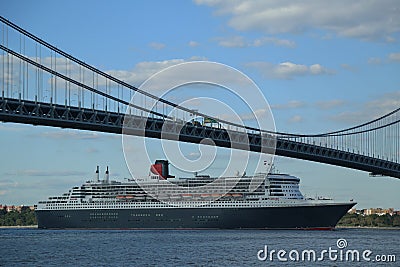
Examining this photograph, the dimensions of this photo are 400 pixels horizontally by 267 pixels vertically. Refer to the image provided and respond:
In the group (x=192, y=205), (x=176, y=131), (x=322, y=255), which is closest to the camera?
(x=322, y=255)

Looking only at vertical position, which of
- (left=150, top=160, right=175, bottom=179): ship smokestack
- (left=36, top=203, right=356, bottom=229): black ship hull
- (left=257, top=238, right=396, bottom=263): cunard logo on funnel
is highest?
(left=150, top=160, right=175, bottom=179): ship smokestack

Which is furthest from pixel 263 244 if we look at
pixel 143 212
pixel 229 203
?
pixel 143 212

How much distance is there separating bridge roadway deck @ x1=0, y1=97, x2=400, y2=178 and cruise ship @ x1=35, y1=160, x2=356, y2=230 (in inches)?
309

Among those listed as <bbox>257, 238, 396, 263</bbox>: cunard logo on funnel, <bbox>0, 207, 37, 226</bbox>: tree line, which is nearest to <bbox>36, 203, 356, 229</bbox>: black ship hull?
<bbox>257, 238, 396, 263</bbox>: cunard logo on funnel

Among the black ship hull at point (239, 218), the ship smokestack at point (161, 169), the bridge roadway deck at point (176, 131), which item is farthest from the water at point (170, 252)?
the ship smokestack at point (161, 169)

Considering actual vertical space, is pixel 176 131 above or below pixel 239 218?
above

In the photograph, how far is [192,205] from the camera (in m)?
70.6

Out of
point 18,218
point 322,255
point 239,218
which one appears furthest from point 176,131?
point 18,218

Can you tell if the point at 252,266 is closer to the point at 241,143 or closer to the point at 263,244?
the point at 263,244

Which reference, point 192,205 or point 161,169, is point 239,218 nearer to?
point 192,205

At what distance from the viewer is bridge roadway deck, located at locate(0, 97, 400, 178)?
41000mm

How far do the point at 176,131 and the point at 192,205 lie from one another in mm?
21583

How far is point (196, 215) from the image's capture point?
69375 mm

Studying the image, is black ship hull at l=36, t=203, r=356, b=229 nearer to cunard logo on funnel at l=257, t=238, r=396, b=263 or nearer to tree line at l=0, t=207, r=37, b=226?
cunard logo on funnel at l=257, t=238, r=396, b=263
